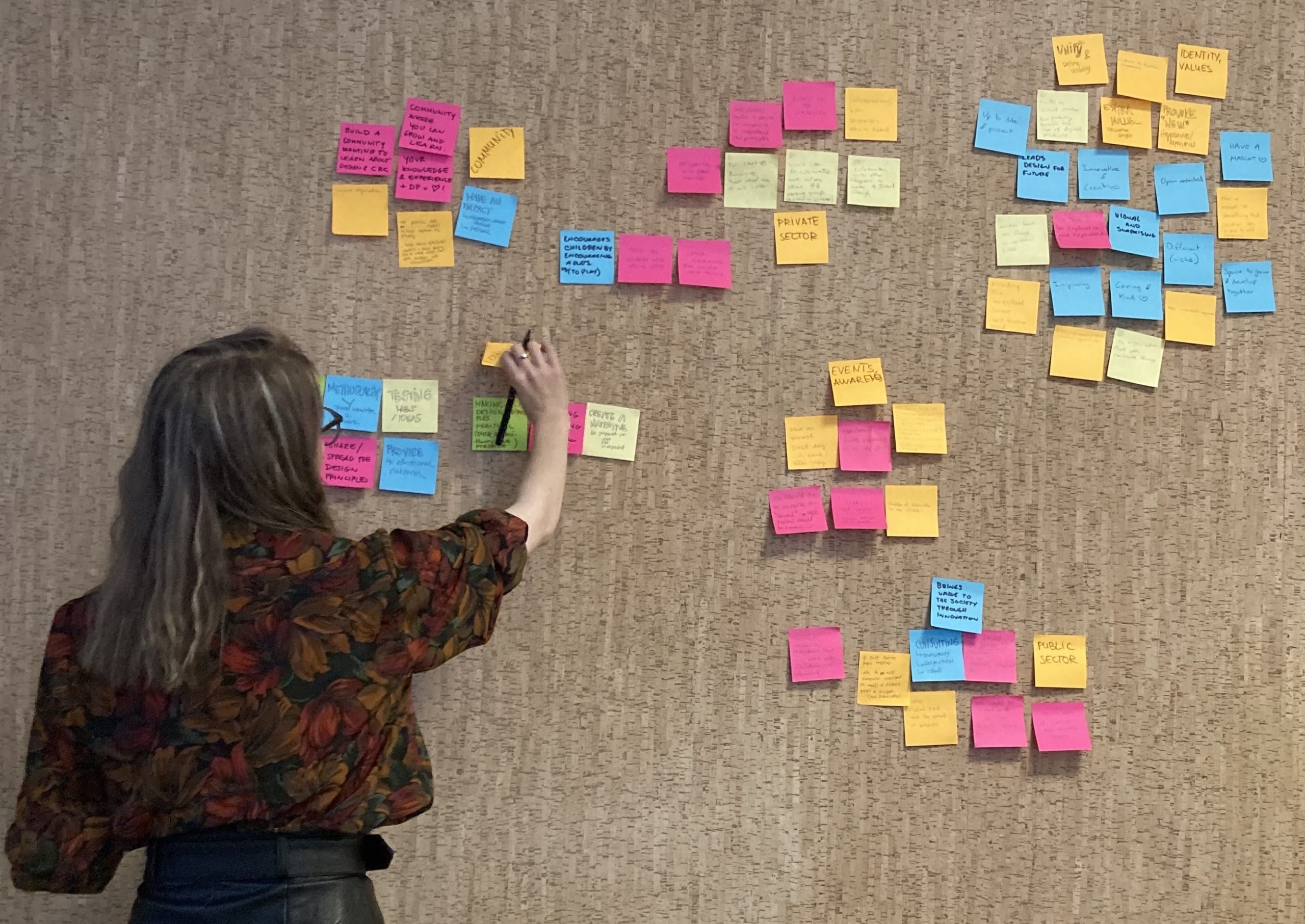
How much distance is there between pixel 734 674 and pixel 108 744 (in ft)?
2.78

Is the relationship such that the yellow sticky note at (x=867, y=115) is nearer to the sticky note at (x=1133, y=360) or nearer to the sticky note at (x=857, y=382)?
the sticky note at (x=857, y=382)

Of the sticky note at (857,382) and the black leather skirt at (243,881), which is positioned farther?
the sticky note at (857,382)

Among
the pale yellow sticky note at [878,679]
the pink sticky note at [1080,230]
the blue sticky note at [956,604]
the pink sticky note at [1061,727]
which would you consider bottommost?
the pink sticky note at [1061,727]

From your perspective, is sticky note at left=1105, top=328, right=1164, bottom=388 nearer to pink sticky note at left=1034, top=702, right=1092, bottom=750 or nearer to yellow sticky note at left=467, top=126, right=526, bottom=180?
pink sticky note at left=1034, top=702, right=1092, bottom=750

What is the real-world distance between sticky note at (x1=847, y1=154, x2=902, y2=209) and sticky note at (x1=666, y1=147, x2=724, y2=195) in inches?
8.4

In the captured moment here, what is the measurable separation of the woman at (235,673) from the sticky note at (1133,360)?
3.51 feet

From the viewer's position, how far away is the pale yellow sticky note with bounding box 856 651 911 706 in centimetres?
165

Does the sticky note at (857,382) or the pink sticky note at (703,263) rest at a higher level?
the pink sticky note at (703,263)

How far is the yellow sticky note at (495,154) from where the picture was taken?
5.30 feet

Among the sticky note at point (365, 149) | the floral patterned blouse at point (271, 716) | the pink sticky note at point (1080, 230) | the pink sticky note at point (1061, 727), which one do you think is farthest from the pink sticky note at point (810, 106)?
the pink sticky note at point (1061, 727)

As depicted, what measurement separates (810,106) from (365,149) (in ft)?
2.19

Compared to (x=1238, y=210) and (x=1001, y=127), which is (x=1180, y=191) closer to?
(x=1238, y=210)

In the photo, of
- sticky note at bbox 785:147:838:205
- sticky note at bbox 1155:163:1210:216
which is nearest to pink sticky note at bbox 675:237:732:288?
sticky note at bbox 785:147:838:205

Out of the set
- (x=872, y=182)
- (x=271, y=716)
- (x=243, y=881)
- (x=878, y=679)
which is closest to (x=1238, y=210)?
(x=872, y=182)
